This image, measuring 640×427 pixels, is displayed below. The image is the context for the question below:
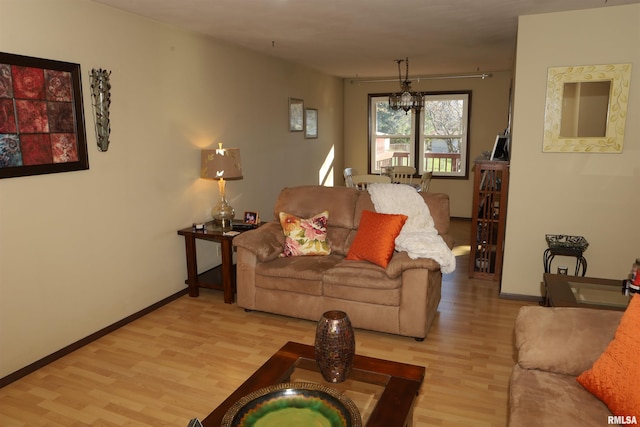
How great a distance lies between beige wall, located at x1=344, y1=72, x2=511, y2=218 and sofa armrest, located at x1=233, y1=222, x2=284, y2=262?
3.76 m

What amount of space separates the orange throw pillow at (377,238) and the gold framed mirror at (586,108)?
152cm

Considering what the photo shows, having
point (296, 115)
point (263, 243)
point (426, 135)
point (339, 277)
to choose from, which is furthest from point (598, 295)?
point (426, 135)

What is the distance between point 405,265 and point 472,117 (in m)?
5.11

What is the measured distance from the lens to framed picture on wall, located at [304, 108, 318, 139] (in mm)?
6706

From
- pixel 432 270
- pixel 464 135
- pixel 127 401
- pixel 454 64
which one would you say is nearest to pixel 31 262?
pixel 127 401

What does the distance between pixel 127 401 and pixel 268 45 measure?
374 cm

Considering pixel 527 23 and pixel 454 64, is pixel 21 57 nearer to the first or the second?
pixel 527 23

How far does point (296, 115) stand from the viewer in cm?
635

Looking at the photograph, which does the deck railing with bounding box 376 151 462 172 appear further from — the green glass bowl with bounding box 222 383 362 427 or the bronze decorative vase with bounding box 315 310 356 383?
the green glass bowl with bounding box 222 383 362 427

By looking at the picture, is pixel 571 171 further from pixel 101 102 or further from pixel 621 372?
pixel 101 102

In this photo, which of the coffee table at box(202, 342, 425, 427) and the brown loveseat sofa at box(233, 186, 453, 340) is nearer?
the coffee table at box(202, 342, 425, 427)

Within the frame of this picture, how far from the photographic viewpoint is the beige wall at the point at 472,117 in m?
7.29

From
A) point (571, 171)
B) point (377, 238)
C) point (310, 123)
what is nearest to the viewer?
point (377, 238)

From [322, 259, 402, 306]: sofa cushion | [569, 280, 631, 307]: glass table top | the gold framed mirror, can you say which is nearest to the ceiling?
the gold framed mirror
